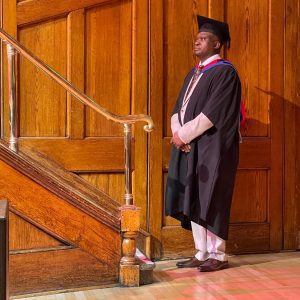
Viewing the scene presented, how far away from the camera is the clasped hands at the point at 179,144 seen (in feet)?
14.5

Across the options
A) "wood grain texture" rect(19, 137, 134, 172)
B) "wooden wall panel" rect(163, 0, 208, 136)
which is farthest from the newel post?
"wooden wall panel" rect(163, 0, 208, 136)

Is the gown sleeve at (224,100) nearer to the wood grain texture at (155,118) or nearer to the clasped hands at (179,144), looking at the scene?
the clasped hands at (179,144)

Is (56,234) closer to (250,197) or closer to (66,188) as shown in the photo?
(66,188)

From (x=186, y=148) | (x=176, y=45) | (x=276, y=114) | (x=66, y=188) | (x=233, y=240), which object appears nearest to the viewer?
(x=66, y=188)

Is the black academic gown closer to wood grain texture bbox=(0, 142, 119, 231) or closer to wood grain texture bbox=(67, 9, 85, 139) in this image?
wood grain texture bbox=(0, 142, 119, 231)

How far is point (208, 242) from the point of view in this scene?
15.0 feet

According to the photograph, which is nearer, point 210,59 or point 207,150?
point 207,150

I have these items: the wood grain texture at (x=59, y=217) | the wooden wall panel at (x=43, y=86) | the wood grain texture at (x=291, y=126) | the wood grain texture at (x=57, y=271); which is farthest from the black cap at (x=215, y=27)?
the wood grain texture at (x=57, y=271)

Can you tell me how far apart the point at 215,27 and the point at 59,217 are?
1.68 metres

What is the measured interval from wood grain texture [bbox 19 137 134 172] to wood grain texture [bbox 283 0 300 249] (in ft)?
4.41

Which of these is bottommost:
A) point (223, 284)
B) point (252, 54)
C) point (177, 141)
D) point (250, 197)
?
point (223, 284)

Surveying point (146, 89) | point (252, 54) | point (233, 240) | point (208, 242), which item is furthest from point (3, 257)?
point (252, 54)

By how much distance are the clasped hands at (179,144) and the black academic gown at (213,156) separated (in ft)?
0.11

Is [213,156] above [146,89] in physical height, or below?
below
